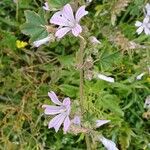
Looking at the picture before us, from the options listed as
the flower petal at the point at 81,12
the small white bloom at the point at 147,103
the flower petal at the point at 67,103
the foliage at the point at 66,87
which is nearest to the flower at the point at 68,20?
the flower petal at the point at 81,12

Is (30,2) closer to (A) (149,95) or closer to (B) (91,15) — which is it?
(B) (91,15)

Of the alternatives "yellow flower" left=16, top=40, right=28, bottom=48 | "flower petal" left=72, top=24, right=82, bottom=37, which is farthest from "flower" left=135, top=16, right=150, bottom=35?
"flower petal" left=72, top=24, right=82, bottom=37

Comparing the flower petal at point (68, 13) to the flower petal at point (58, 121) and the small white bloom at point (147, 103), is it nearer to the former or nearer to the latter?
the flower petal at point (58, 121)

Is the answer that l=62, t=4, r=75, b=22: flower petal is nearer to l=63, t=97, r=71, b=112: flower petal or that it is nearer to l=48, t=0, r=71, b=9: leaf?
l=48, t=0, r=71, b=9: leaf

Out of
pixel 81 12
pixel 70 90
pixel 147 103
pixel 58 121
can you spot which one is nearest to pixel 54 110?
pixel 58 121

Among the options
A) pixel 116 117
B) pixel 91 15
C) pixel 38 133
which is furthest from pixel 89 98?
pixel 91 15
